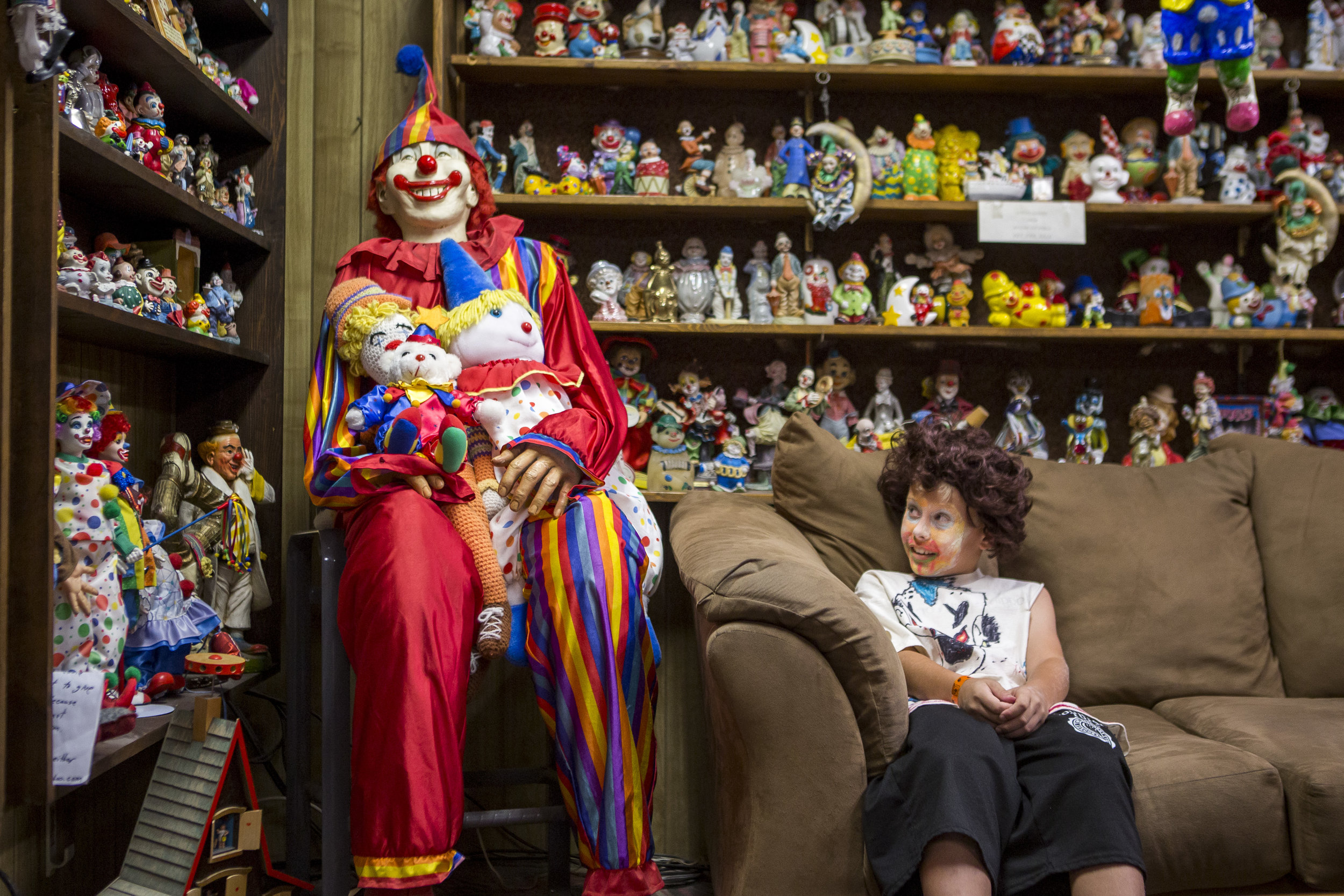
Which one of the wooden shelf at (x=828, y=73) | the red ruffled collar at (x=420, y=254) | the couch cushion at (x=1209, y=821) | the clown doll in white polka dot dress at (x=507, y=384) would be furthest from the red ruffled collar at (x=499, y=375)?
the couch cushion at (x=1209, y=821)

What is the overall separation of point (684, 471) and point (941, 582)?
2.68 ft

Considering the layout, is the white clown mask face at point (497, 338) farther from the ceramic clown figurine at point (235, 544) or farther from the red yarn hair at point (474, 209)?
the ceramic clown figurine at point (235, 544)

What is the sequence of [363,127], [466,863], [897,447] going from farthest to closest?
[363,127]
[466,863]
[897,447]

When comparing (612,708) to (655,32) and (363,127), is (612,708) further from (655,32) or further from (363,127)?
(655,32)

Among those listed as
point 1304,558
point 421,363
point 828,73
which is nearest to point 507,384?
point 421,363

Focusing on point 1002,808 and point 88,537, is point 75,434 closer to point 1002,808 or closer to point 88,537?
point 88,537

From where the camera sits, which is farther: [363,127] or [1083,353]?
[1083,353]

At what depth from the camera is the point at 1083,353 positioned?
7.91 feet

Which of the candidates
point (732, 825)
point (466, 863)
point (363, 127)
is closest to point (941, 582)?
point (732, 825)

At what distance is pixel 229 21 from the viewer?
192cm

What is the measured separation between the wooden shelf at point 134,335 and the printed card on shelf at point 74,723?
18.6 inches

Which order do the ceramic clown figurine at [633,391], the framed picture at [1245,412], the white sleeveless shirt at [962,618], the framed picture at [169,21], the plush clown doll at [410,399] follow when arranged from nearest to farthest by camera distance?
the plush clown doll at [410,399] < the white sleeveless shirt at [962,618] < the framed picture at [169,21] < the ceramic clown figurine at [633,391] < the framed picture at [1245,412]

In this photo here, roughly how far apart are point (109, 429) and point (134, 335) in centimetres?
24

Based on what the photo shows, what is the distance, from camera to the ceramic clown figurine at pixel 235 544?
167cm
